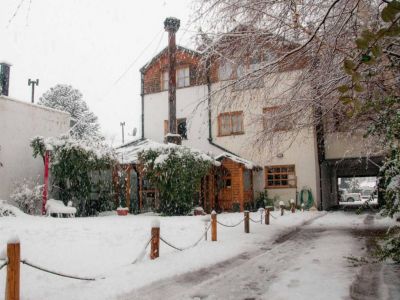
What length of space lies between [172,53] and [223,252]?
13.5 meters

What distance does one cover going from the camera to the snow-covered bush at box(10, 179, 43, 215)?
14.4 meters

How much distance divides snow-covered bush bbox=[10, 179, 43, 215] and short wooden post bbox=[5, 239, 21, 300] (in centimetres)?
1091

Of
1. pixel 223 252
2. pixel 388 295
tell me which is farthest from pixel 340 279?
pixel 223 252

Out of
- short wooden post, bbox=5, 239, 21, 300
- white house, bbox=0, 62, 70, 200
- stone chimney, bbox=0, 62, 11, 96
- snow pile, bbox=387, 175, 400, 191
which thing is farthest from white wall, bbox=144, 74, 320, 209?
short wooden post, bbox=5, 239, 21, 300

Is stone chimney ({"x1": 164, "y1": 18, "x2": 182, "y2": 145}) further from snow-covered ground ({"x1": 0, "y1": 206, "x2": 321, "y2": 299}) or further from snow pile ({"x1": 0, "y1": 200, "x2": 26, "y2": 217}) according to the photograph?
snow pile ({"x1": 0, "y1": 200, "x2": 26, "y2": 217})

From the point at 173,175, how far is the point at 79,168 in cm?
384

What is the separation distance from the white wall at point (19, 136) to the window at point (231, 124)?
927 cm

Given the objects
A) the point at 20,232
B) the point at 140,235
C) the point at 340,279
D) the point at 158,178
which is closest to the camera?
the point at 340,279

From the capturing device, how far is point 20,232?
30.1ft

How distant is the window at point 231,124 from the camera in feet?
70.5

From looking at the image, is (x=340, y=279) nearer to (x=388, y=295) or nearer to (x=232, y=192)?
(x=388, y=295)

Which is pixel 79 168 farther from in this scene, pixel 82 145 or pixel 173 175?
pixel 173 175

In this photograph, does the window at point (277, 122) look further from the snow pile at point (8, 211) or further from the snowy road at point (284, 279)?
the snow pile at point (8, 211)

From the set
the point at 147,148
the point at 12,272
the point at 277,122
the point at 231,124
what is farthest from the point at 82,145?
the point at 12,272
